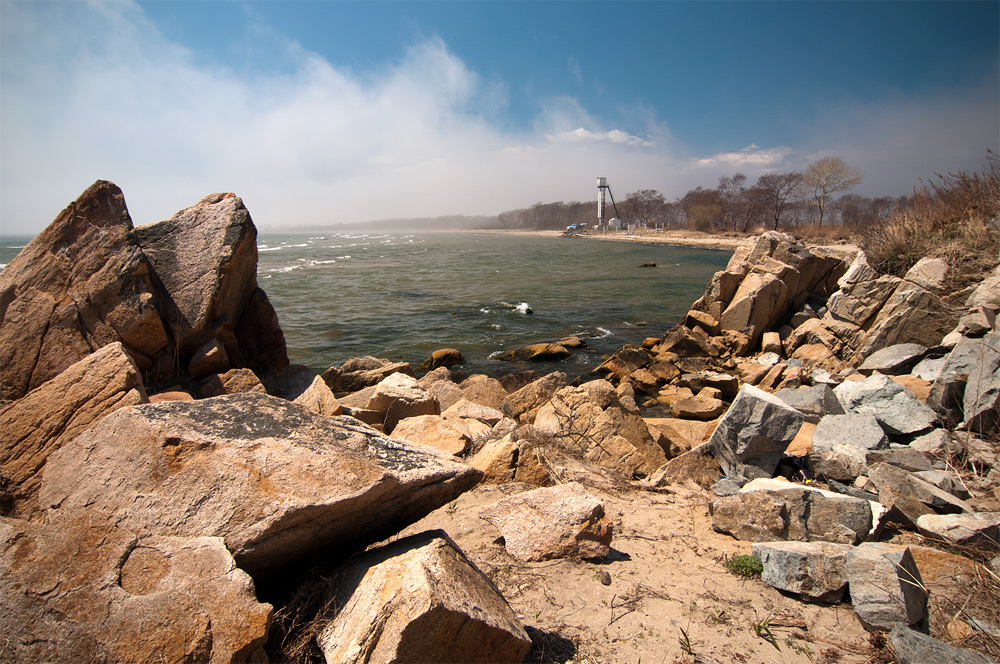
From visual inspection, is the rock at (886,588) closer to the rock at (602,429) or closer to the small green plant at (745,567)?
the small green plant at (745,567)

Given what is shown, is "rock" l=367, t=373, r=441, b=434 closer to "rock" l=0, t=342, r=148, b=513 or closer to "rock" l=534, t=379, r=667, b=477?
"rock" l=534, t=379, r=667, b=477

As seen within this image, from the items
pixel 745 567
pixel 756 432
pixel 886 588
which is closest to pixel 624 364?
pixel 756 432

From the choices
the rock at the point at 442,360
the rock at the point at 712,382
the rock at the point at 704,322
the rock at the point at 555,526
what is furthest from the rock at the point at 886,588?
the rock at the point at 704,322

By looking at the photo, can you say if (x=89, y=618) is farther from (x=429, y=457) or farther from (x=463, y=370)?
(x=463, y=370)

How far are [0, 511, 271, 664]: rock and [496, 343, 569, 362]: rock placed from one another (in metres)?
10.5

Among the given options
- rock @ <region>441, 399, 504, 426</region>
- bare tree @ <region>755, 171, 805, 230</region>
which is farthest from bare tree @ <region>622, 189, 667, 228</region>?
rock @ <region>441, 399, 504, 426</region>

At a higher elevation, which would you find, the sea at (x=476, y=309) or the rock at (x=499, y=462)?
the rock at (x=499, y=462)

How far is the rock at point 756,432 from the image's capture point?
4.26 m

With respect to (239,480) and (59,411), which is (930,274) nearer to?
(239,480)

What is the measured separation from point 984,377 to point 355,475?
6144mm

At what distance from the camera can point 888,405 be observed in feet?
17.2

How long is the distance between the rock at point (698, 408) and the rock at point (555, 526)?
18.2 ft

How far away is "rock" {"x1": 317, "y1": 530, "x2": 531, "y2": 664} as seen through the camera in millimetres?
1786

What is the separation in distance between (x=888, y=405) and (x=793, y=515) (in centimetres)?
289
